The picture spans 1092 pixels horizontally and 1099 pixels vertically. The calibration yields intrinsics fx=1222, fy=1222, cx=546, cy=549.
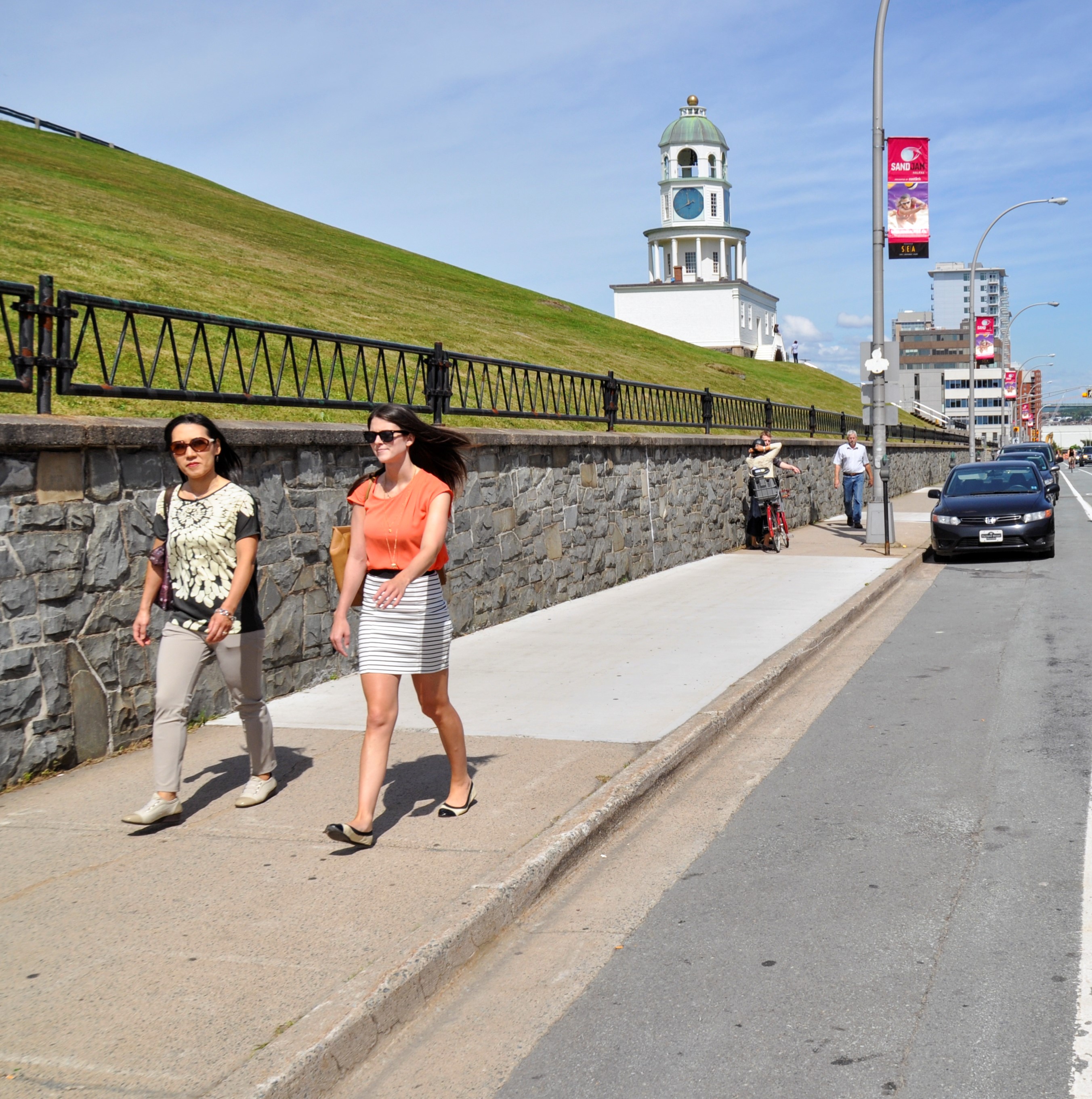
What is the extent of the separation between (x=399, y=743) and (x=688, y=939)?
2.90 meters

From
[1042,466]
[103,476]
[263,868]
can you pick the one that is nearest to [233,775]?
[263,868]

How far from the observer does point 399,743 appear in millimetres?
6863

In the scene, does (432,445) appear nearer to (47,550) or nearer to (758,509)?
(47,550)

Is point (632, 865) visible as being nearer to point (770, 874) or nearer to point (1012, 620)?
point (770, 874)

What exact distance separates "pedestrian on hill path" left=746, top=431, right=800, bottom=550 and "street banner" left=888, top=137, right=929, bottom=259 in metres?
4.06

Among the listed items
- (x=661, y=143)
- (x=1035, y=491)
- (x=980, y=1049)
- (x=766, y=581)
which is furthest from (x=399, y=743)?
(x=661, y=143)

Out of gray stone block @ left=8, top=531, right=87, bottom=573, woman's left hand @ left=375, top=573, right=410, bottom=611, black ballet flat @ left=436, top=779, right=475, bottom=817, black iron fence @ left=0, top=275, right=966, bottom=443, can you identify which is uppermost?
black iron fence @ left=0, top=275, right=966, bottom=443

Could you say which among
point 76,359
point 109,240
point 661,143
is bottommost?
point 76,359

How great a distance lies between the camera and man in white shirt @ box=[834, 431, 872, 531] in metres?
22.3

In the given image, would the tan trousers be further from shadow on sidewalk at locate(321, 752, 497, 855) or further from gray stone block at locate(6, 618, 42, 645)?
gray stone block at locate(6, 618, 42, 645)

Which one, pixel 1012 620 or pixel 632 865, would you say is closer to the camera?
pixel 632 865

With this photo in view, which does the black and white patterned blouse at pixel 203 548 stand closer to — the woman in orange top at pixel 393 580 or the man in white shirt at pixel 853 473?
the woman in orange top at pixel 393 580

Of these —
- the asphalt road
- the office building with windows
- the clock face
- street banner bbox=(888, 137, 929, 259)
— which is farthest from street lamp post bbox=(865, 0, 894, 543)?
the clock face

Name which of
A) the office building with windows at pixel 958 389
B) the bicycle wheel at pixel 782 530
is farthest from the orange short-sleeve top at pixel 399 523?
the office building with windows at pixel 958 389
